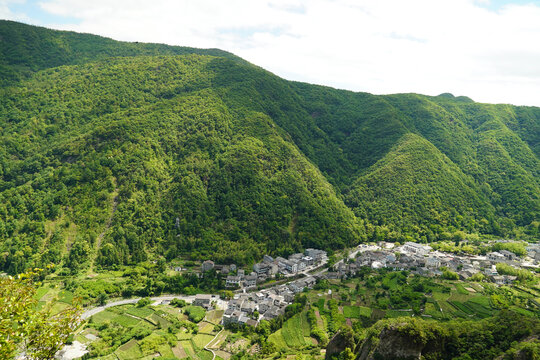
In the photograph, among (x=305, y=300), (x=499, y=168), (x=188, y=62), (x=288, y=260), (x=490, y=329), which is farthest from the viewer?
(x=188, y=62)

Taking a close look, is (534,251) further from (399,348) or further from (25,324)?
(25,324)

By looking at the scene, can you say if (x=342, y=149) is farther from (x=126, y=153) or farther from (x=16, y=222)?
(x=16, y=222)

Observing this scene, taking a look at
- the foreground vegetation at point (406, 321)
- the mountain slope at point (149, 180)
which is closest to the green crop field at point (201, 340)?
the foreground vegetation at point (406, 321)

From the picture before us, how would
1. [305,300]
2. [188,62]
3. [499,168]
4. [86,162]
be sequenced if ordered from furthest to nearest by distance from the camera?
[188,62], [499,168], [86,162], [305,300]

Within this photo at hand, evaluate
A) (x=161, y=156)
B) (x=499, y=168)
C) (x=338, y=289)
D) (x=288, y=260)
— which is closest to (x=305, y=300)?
(x=338, y=289)

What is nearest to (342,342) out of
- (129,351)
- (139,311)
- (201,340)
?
(201,340)
